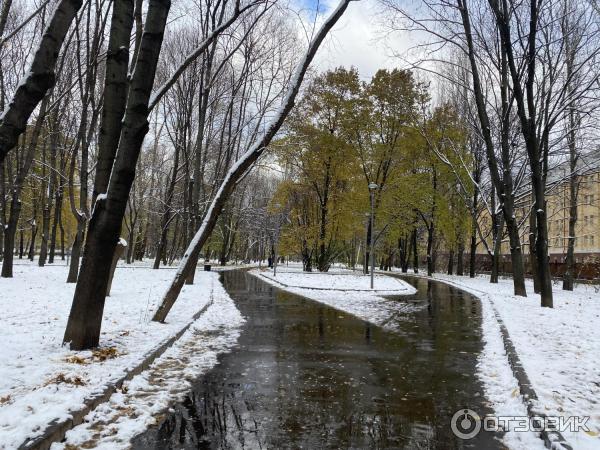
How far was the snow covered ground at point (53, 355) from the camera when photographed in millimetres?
3961

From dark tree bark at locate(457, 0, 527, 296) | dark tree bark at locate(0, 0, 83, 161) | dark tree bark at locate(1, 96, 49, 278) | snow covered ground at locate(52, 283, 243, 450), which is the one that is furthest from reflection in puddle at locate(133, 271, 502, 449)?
dark tree bark at locate(1, 96, 49, 278)

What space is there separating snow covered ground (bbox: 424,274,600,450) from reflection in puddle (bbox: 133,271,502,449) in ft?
1.02

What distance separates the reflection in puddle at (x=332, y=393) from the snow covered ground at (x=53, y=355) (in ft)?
3.03

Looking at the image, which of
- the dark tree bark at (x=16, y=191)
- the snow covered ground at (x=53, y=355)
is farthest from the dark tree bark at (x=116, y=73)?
the dark tree bark at (x=16, y=191)

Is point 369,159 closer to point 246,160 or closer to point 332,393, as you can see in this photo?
point 246,160

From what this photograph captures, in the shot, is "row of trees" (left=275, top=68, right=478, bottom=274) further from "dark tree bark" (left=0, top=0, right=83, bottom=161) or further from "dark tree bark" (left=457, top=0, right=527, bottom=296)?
"dark tree bark" (left=0, top=0, right=83, bottom=161)

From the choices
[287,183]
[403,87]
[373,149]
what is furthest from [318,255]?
[403,87]

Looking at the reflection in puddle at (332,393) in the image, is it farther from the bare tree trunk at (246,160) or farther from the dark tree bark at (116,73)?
the dark tree bark at (116,73)

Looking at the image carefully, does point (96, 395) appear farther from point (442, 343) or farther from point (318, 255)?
point (318, 255)

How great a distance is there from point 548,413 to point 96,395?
445cm

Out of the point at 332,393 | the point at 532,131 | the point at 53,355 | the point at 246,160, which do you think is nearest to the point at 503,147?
the point at 532,131

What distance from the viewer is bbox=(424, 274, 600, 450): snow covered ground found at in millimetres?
4520

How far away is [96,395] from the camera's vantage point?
14.9ft

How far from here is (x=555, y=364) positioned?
6.26m
